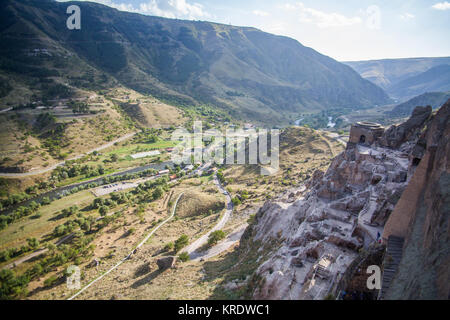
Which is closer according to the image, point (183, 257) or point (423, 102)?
point (183, 257)

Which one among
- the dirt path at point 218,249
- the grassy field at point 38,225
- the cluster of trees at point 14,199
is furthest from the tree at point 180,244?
the cluster of trees at point 14,199

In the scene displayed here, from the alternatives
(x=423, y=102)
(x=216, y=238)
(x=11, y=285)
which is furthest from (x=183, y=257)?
(x=423, y=102)

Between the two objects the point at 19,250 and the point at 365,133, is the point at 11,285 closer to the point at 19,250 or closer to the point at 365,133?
the point at 19,250

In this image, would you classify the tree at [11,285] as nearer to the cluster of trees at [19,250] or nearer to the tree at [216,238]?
the cluster of trees at [19,250]

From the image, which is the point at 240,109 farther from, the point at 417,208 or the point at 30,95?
the point at 417,208

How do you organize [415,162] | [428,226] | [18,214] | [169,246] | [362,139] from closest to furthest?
[428,226] → [415,162] → [362,139] → [169,246] → [18,214]

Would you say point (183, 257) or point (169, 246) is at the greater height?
point (183, 257)
